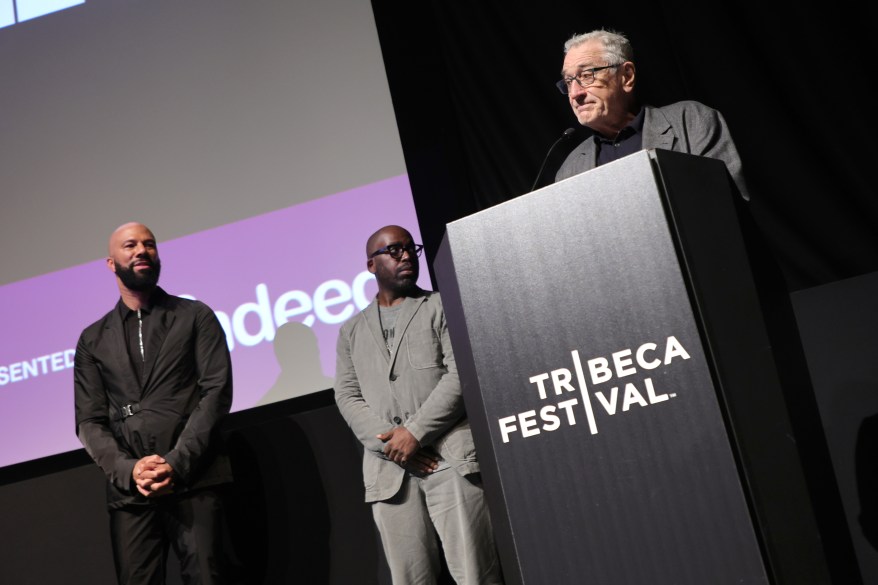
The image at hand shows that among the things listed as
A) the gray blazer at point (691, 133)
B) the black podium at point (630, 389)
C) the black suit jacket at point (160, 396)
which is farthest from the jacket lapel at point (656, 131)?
the black suit jacket at point (160, 396)

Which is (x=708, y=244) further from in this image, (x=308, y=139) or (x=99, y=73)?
(x=99, y=73)

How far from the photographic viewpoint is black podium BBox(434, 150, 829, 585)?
1.22 metres

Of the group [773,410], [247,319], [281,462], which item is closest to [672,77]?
[247,319]

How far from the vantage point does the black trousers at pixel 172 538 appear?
2.85 metres

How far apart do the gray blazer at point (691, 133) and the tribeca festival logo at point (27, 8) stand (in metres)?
3.14

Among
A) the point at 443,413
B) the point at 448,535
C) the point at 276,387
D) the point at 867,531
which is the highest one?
the point at 276,387

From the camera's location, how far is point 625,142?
6.98 feet

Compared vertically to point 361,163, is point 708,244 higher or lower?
lower

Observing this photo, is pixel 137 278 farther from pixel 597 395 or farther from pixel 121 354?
pixel 597 395

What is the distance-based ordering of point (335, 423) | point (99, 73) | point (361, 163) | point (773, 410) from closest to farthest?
1. point (773, 410)
2. point (335, 423)
3. point (361, 163)
4. point (99, 73)

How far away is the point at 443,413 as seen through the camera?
275 centimetres

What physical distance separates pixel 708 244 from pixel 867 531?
187cm

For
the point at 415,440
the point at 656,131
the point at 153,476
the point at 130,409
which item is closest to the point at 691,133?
the point at 656,131

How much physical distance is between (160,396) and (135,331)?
0.98ft
